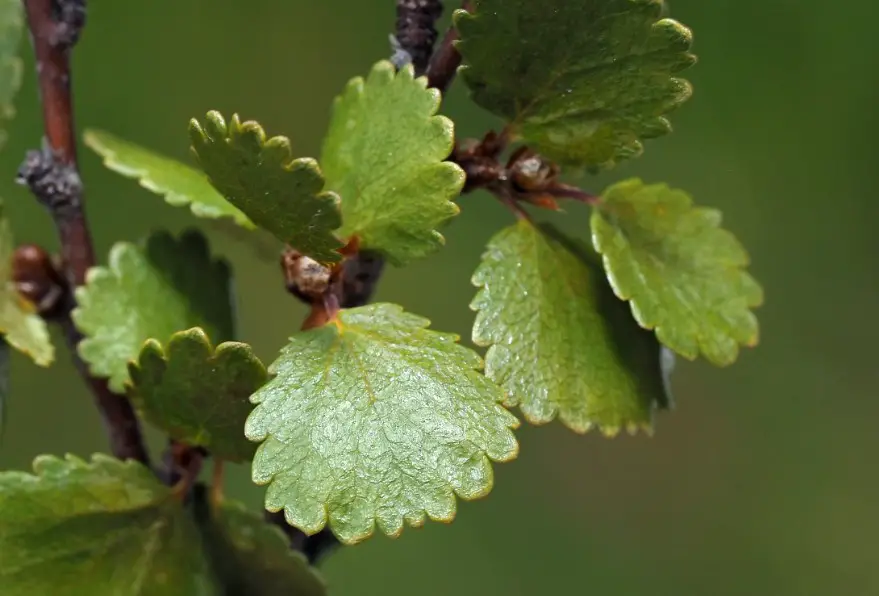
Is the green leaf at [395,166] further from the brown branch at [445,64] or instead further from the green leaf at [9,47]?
the green leaf at [9,47]

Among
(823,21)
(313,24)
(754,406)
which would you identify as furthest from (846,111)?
(313,24)

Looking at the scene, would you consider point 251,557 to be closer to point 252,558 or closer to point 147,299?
point 252,558

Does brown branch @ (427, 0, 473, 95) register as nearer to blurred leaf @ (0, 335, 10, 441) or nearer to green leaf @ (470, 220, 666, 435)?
green leaf @ (470, 220, 666, 435)

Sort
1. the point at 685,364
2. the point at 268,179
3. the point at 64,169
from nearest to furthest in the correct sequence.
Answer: the point at 268,179
the point at 64,169
the point at 685,364

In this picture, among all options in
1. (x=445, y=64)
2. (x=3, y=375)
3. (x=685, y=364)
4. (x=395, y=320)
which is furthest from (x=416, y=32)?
(x=685, y=364)

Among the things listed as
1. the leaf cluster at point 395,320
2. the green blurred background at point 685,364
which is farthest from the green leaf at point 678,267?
the green blurred background at point 685,364
